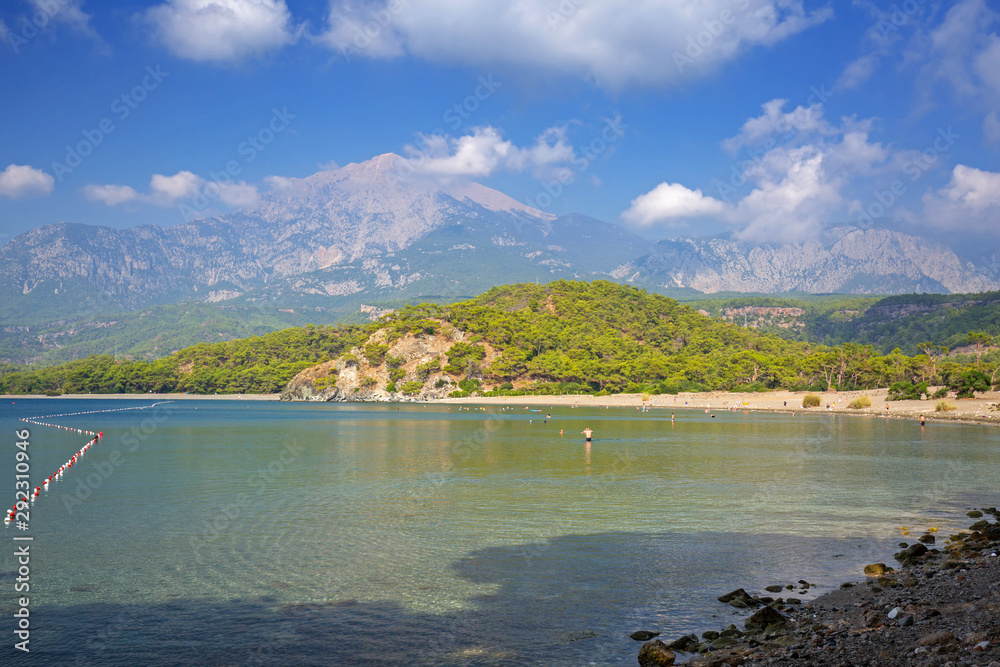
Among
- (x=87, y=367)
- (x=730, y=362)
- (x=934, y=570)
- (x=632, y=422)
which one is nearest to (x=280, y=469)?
(x=934, y=570)

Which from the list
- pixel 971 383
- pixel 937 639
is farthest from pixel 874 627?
pixel 971 383

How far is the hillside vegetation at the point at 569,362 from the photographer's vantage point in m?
129

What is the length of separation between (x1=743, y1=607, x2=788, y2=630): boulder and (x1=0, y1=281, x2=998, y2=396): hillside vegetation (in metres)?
103

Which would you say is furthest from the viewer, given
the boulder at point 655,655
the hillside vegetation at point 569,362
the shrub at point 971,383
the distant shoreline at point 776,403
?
the hillside vegetation at point 569,362

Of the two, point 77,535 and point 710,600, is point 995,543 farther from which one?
point 77,535

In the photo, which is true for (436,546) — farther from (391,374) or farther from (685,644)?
(391,374)

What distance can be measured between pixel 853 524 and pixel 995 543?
605cm

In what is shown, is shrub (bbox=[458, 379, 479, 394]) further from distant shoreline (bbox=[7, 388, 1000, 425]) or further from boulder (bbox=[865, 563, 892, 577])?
boulder (bbox=[865, 563, 892, 577])

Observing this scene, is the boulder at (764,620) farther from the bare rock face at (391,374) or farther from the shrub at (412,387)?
the shrub at (412,387)

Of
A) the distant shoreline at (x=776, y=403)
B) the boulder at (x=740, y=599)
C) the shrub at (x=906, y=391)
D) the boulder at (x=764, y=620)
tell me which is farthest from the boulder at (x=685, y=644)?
the shrub at (x=906, y=391)

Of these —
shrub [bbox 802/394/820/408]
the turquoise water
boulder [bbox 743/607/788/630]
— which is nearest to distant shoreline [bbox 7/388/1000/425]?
shrub [bbox 802/394/820/408]

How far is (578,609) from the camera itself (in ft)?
45.2

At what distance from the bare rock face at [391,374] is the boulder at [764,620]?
491ft

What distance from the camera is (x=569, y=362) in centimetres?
15425
